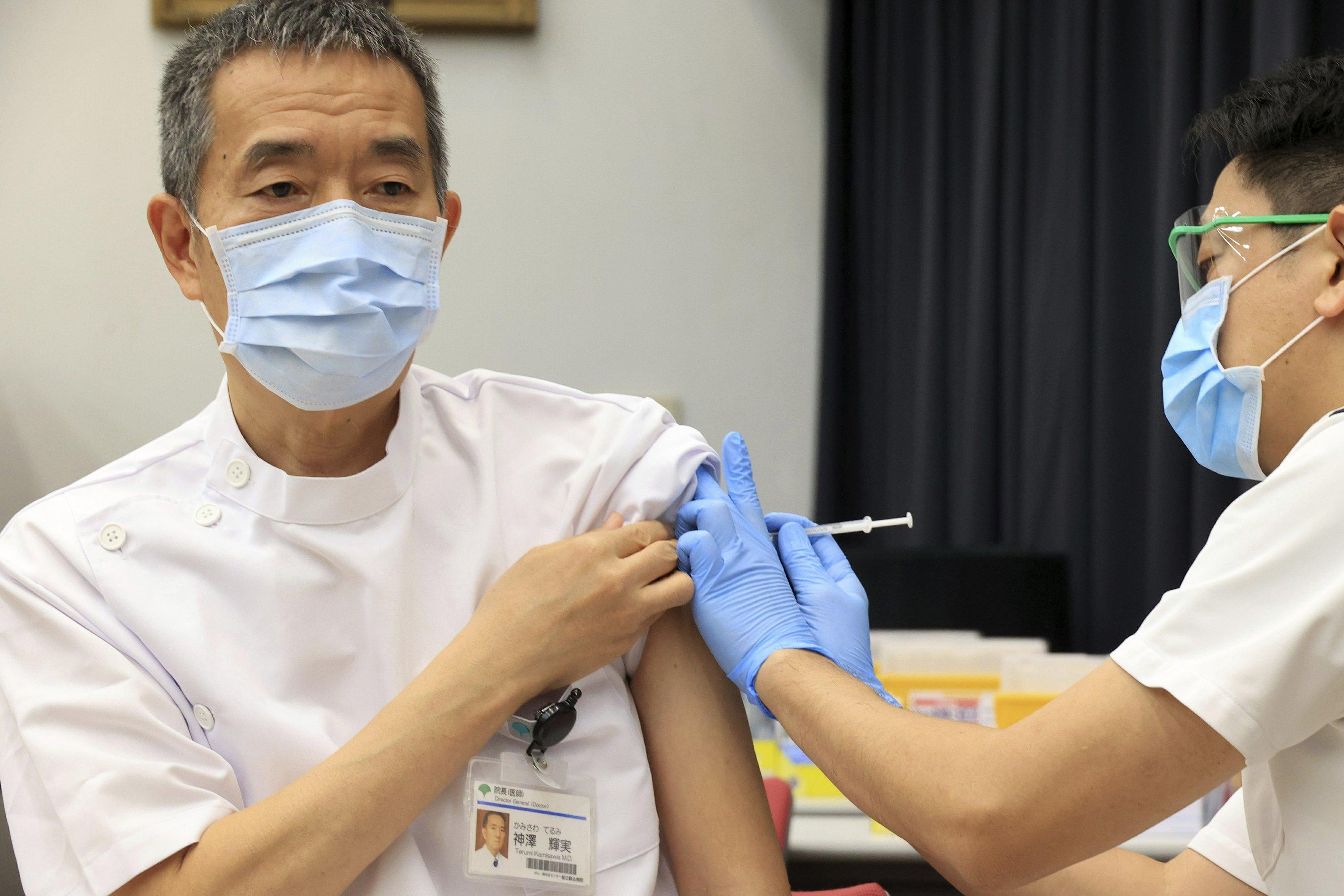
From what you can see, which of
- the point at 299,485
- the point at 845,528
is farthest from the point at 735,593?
the point at 299,485

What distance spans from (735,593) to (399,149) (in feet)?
2.12

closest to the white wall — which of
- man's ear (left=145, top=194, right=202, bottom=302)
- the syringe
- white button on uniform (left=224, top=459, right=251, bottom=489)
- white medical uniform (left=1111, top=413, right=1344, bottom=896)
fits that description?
the syringe

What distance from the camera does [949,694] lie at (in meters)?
1.96

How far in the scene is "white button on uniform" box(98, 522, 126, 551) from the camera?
1.13 meters

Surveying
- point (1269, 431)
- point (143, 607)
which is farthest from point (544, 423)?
point (1269, 431)

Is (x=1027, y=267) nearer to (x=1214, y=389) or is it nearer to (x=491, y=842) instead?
(x=1214, y=389)

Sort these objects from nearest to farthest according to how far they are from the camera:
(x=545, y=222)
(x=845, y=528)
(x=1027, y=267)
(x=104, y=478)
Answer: (x=104, y=478) → (x=845, y=528) → (x=1027, y=267) → (x=545, y=222)

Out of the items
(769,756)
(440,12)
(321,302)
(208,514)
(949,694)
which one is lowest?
(769,756)

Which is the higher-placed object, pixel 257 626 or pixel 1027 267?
pixel 1027 267

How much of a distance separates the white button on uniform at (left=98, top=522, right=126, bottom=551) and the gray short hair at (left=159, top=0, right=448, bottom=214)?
14.9 inches

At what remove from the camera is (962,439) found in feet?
10.8

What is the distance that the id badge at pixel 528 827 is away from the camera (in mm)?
1098

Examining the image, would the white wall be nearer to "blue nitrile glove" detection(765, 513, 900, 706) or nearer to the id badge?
"blue nitrile glove" detection(765, 513, 900, 706)

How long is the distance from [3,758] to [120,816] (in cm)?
16
